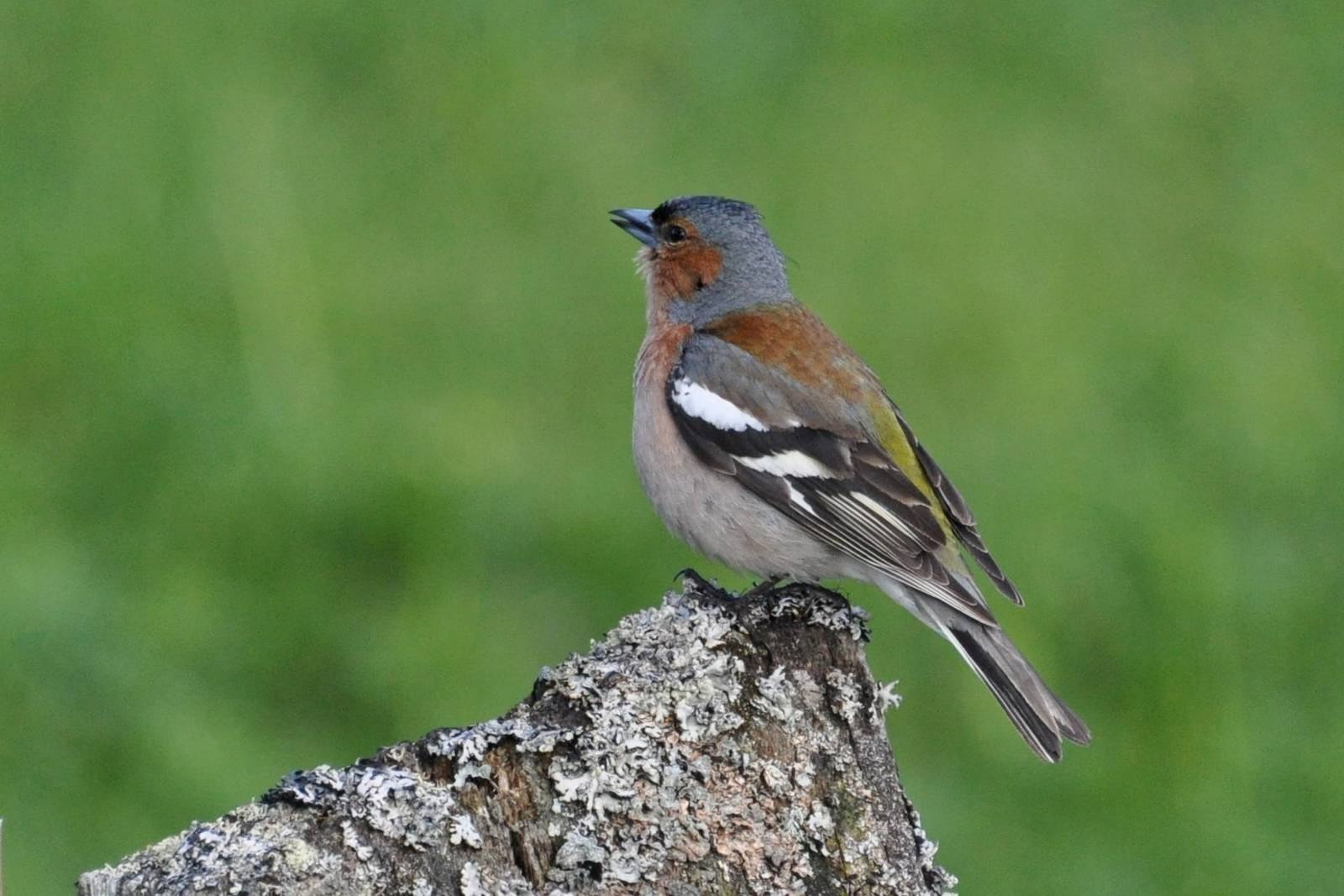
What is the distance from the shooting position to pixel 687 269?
6.68 metres

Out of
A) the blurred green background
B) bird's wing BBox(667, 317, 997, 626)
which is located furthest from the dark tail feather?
the blurred green background

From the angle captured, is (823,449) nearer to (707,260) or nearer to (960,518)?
(960,518)

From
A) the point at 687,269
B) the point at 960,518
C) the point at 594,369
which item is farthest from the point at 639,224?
the point at 594,369

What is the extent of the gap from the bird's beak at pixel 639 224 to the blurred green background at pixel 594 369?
4.82ft

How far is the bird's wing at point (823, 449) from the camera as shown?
18.1 ft

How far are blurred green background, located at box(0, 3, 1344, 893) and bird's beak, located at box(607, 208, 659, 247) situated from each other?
1.47 metres

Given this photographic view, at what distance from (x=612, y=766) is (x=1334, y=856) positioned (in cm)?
421

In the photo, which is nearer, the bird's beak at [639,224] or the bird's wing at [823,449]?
the bird's wing at [823,449]

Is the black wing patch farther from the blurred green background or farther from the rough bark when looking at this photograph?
the blurred green background

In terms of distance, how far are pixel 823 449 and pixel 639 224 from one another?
1495 mm

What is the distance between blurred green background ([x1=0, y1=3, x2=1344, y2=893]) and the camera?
7031 mm

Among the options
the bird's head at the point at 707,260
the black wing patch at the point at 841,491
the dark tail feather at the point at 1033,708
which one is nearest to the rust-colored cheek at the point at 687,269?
the bird's head at the point at 707,260

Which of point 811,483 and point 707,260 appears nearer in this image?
point 811,483

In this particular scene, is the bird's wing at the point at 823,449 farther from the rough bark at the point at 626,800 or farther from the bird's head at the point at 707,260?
the rough bark at the point at 626,800
